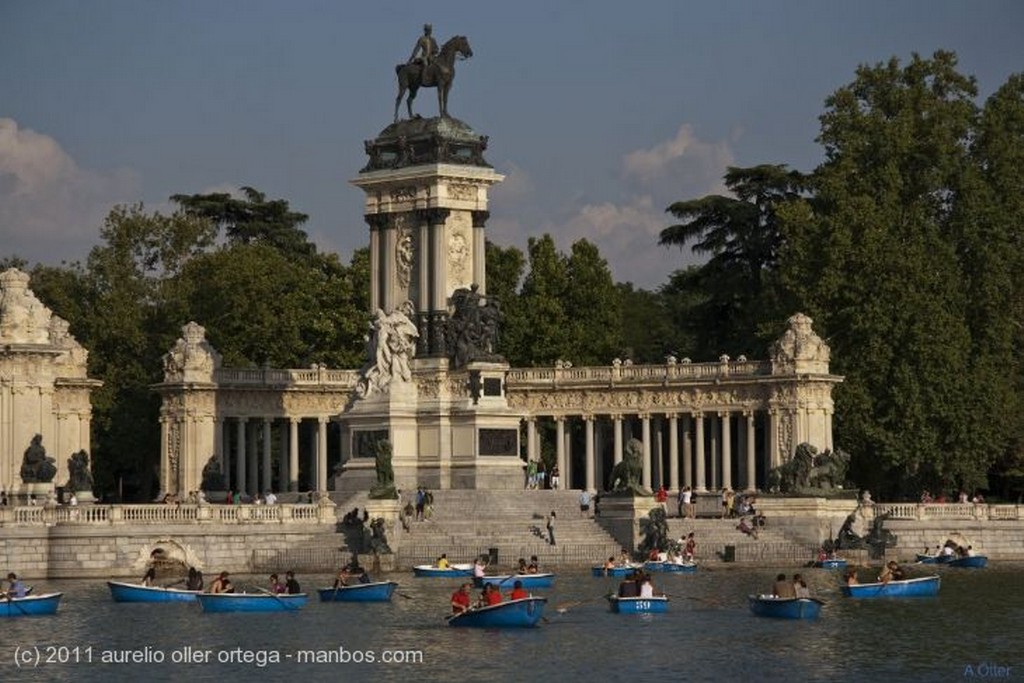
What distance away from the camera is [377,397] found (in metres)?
90.8

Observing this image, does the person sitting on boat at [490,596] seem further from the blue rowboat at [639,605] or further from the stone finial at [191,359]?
the stone finial at [191,359]

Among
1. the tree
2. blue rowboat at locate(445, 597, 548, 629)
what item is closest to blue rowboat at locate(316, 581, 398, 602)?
blue rowboat at locate(445, 597, 548, 629)

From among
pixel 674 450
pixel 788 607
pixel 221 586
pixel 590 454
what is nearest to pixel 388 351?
pixel 590 454

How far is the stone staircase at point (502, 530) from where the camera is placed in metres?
81.5

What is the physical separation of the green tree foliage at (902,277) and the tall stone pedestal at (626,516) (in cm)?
1918

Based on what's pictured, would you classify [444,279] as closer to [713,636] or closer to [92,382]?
[92,382]

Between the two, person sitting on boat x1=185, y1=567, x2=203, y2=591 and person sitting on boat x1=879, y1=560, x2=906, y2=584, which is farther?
person sitting on boat x1=879, y1=560, x2=906, y2=584

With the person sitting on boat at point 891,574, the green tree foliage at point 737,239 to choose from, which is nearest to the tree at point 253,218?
the green tree foliage at point 737,239

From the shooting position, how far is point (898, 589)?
71500 mm

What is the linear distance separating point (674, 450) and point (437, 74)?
18431 mm

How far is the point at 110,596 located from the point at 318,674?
17.7 metres

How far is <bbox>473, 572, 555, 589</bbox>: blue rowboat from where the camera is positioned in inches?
2820

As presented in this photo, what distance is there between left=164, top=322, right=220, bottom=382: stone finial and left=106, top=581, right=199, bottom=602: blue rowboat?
107ft

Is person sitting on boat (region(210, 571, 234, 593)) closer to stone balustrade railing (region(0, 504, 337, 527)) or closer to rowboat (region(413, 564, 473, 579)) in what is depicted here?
rowboat (region(413, 564, 473, 579))
